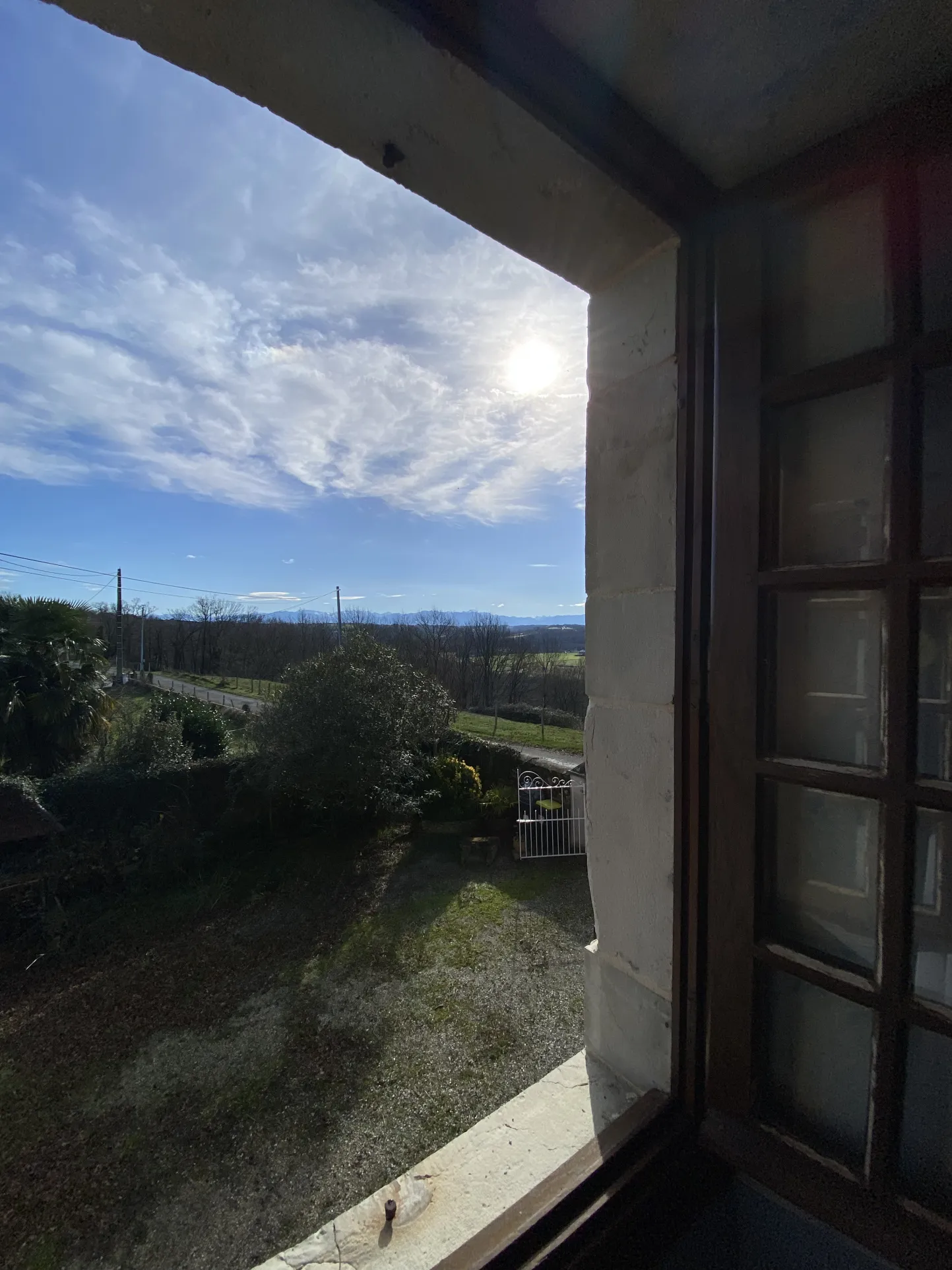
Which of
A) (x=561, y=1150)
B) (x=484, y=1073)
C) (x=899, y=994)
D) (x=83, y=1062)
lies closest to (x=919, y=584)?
(x=899, y=994)

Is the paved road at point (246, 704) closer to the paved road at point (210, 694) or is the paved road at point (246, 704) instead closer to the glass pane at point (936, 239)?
the paved road at point (210, 694)

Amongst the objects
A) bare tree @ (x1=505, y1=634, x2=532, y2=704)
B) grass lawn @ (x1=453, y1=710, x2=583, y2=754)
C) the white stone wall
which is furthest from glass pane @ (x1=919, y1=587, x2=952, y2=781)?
bare tree @ (x1=505, y1=634, x2=532, y2=704)

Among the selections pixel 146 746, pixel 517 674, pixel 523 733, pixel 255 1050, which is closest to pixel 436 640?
pixel 517 674

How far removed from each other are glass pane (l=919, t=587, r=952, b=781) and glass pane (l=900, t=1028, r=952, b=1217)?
335mm

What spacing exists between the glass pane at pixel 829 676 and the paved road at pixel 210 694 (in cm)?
1082

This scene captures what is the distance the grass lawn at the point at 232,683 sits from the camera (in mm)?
16209

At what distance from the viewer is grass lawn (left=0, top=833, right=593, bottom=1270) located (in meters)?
2.42

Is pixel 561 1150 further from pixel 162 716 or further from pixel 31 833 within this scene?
pixel 162 716

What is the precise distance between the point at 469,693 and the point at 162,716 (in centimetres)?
1147

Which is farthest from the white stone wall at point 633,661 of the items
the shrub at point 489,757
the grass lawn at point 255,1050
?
the shrub at point 489,757

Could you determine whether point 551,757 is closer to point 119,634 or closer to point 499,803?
point 499,803

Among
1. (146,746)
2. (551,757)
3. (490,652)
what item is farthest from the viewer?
(490,652)

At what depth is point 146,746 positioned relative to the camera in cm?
647

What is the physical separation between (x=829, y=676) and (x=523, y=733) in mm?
9379
